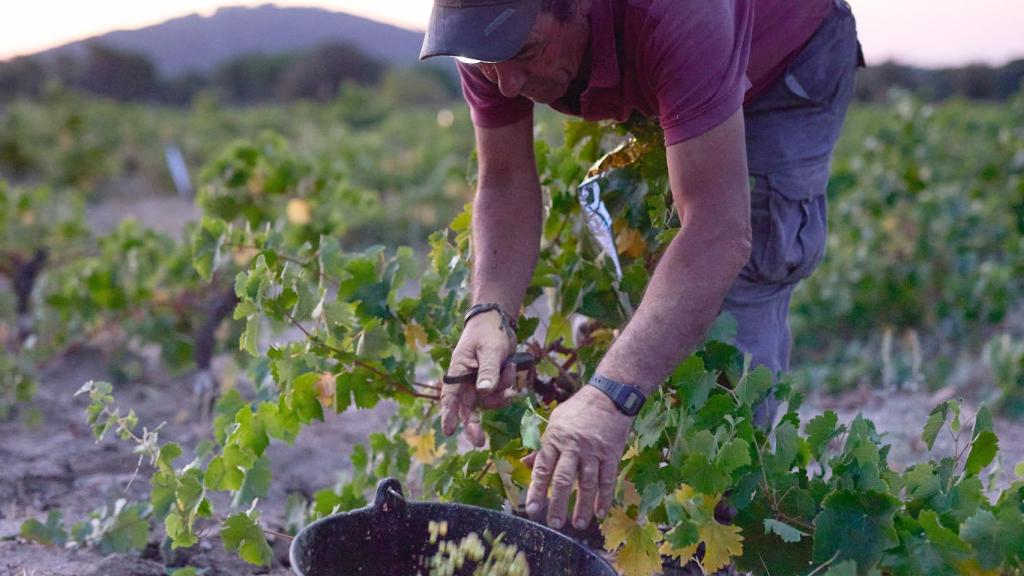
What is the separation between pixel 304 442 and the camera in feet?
13.5

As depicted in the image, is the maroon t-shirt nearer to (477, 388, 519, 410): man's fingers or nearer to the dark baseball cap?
the dark baseball cap

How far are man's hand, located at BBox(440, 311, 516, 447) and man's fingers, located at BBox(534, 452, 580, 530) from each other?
400 millimetres

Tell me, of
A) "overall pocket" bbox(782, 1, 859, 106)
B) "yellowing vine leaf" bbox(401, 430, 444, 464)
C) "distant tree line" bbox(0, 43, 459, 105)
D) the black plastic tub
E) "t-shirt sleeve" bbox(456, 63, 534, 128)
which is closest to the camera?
the black plastic tub

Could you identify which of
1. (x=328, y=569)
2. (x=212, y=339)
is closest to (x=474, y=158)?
(x=328, y=569)

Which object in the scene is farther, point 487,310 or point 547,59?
point 487,310

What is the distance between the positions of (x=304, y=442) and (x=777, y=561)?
8.11 feet

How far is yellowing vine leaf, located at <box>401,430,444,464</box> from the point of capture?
8.93ft

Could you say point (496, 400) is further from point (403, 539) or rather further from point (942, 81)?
point (942, 81)

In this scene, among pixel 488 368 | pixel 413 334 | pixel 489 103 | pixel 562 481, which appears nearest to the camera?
pixel 562 481

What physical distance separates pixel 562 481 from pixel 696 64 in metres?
0.79

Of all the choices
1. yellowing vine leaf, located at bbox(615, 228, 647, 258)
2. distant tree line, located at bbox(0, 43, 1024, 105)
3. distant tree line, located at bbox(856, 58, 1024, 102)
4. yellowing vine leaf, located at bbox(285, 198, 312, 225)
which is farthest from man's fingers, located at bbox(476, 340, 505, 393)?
distant tree line, located at bbox(856, 58, 1024, 102)

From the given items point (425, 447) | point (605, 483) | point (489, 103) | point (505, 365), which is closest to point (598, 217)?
point (489, 103)

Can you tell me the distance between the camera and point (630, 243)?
2.62 meters

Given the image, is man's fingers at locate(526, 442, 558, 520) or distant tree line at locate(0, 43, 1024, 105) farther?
distant tree line at locate(0, 43, 1024, 105)
